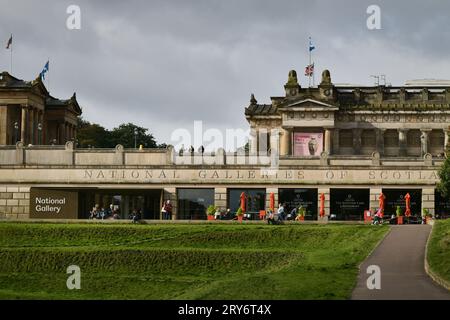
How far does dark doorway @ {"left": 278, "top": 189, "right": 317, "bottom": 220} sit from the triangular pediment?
27.1 m

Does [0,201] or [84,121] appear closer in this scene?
[0,201]

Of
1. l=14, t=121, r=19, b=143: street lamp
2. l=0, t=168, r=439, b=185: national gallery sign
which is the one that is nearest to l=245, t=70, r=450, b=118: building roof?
l=0, t=168, r=439, b=185: national gallery sign

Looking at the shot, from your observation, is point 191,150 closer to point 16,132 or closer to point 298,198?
point 298,198

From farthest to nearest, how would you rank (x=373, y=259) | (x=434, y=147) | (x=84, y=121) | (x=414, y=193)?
(x=84, y=121), (x=434, y=147), (x=414, y=193), (x=373, y=259)

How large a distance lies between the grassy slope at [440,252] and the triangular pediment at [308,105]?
157ft

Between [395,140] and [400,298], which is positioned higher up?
[395,140]

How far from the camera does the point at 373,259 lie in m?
40.2

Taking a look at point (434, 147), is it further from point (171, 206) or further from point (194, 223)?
point (194, 223)

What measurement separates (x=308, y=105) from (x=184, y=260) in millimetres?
53830

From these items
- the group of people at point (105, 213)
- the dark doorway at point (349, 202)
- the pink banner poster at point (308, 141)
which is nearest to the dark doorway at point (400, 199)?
the dark doorway at point (349, 202)

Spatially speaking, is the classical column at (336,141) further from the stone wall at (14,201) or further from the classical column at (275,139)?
the stone wall at (14,201)

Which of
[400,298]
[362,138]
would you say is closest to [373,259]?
[400,298]

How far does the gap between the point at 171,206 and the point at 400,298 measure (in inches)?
1718
